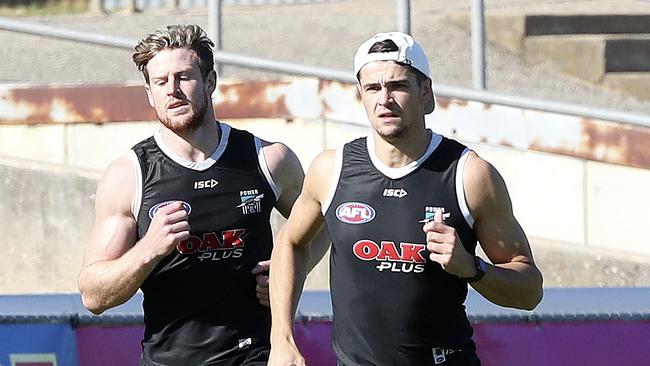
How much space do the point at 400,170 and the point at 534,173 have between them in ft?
12.9

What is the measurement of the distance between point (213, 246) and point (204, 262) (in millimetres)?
70

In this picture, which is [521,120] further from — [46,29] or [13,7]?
[13,7]

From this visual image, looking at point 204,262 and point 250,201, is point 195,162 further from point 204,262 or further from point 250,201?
point 204,262

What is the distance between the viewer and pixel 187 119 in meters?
4.94

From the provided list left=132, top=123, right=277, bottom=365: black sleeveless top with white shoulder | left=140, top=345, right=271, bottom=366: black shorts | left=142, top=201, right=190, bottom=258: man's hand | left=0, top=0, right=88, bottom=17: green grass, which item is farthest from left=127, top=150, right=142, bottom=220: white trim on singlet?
left=0, top=0, right=88, bottom=17: green grass

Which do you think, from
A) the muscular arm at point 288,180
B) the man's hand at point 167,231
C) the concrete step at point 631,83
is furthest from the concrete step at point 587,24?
the man's hand at point 167,231

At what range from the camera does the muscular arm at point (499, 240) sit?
4574 millimetres

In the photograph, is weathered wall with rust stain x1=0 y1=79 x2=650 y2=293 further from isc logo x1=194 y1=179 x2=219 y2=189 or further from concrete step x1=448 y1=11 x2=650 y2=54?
isc logo x1=194 y1=179 x2=219 y2=189

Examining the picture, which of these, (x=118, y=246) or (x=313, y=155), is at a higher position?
(x=118, y=246)

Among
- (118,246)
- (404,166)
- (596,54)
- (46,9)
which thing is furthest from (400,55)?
(46,9)

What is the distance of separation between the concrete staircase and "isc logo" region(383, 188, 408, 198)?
6102 mm

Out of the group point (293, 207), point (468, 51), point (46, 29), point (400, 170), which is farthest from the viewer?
point (468, 51)

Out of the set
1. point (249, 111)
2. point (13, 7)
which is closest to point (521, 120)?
point (249, 111)

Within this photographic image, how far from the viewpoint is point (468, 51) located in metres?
10.2
